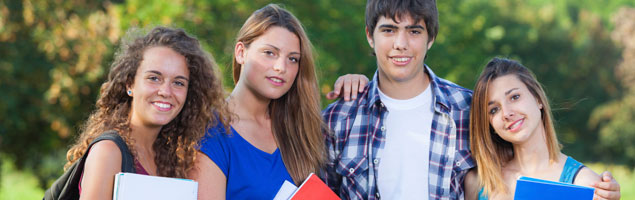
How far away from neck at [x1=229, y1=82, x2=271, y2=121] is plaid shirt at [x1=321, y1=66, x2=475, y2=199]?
18.4 inches

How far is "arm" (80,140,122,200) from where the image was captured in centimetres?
268

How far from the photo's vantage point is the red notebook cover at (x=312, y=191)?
3.12m

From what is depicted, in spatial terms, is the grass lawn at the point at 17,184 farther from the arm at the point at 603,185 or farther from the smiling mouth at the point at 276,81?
the arm at the point at 603,185

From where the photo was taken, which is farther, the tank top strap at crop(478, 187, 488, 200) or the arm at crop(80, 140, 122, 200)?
the tank top strap at crop(478, 187, 488, 200)

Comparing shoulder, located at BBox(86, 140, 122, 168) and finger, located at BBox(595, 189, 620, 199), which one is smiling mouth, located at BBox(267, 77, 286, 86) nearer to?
shoulder, located at BBox(86, 140, 122, 168)

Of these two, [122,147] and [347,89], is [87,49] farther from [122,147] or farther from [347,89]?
[122,147]

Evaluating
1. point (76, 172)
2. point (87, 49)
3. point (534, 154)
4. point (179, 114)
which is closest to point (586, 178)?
point (534, 154)

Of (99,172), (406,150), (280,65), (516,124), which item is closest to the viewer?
(99,172)

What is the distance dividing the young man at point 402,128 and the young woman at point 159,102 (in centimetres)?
85

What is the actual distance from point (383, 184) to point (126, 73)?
1515 millimetres

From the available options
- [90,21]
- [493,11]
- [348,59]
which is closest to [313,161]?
[348,59]

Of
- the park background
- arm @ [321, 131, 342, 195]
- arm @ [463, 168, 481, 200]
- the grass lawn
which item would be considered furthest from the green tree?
arm @ [463, 168, 481, 200]

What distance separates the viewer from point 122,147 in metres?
2.84

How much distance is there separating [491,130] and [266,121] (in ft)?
4.24
